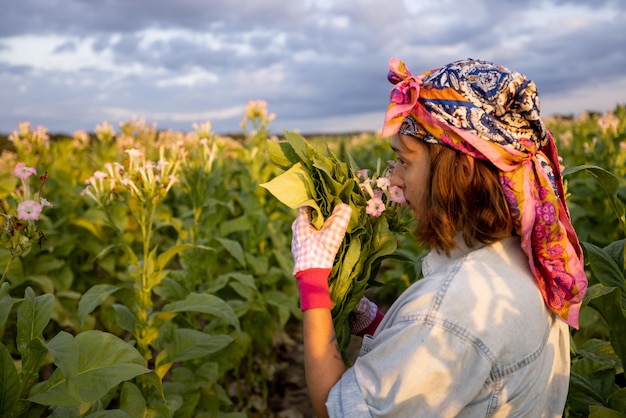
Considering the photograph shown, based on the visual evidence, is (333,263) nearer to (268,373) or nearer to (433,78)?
(433,78)

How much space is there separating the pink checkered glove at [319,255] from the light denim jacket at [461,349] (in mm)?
201

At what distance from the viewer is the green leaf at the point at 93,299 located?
260 cm

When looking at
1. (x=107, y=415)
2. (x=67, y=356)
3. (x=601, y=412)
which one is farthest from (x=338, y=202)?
(x=601, y=412)

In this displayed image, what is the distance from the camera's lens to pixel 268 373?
467 centimetres

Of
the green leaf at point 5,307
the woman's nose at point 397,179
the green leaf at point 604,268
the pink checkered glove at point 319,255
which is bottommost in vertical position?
the green leaf at point 604,268

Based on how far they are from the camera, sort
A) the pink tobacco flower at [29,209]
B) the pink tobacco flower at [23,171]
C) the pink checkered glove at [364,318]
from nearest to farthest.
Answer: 1. the pink tobacco flower at [29,209]
2. the pink checkered glove at [364,318]
3. the pink tobacco flower at [23,171]

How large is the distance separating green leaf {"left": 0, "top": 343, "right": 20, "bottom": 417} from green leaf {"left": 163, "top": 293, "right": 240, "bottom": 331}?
83cm

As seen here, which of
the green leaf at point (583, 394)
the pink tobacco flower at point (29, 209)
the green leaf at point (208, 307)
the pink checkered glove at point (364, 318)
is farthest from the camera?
the green leaf at point (208, 307)

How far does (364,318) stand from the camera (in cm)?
206

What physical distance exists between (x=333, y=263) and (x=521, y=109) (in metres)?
0.65

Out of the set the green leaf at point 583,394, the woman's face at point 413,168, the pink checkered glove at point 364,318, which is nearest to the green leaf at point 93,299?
the pink checkered glove at point 364,318

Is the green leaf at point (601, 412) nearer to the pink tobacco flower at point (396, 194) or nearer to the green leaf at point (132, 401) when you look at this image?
the pink tobacco flower at point (396, 194)

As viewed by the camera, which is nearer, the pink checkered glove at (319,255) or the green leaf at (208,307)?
the pink checkered glove at (319,255)

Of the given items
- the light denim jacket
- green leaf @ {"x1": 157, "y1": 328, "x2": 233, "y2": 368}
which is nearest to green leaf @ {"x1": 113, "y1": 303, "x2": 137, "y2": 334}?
green leaf @ {"x1": 157, "y1": 328, "x2": 233, "y2": 368}
